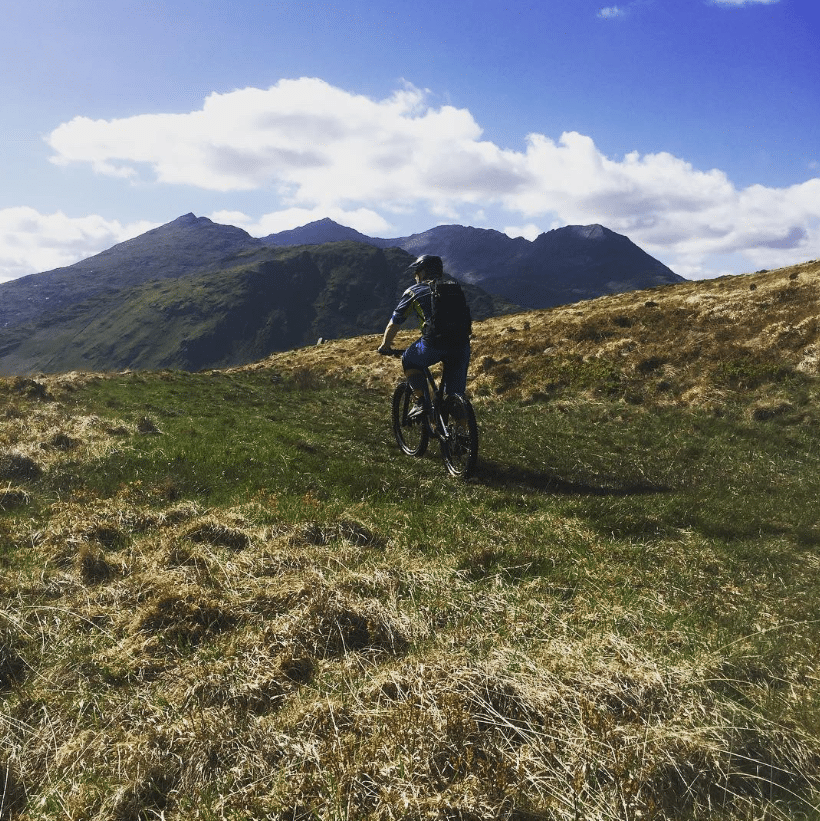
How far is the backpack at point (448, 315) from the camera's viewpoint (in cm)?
1123

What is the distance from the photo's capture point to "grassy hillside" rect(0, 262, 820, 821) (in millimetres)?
3713

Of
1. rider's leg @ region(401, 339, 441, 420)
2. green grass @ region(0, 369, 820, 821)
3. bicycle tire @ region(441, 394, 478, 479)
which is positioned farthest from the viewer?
rider's leg @ region(401, 339, 441, 420)

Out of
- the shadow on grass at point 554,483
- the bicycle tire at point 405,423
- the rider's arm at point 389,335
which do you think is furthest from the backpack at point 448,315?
the shadow on grass at point 554,483

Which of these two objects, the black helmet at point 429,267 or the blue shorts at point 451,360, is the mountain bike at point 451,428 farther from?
the black helmet at point 429,267

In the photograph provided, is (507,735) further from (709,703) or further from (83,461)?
(83,461)

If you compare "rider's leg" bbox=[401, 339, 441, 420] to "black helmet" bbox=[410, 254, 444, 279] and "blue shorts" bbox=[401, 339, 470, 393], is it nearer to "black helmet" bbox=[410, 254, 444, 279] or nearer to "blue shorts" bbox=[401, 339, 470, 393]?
"blue shorts" bbox=[401, 339, 470, 393]

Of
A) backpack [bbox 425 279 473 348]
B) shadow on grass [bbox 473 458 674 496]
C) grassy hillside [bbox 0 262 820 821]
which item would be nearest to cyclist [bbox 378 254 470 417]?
backpack [bbox 425 279 473 348]

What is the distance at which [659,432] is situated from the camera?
53.5 feet

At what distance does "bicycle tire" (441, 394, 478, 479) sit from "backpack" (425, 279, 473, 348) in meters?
1.21

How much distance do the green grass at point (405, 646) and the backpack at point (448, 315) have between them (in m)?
2.90

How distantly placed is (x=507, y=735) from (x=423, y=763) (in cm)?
68

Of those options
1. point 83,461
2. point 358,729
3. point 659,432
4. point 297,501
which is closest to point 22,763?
point 358,729

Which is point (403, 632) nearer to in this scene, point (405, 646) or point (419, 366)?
point (405, 646)

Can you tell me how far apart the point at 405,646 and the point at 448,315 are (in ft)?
24.0
